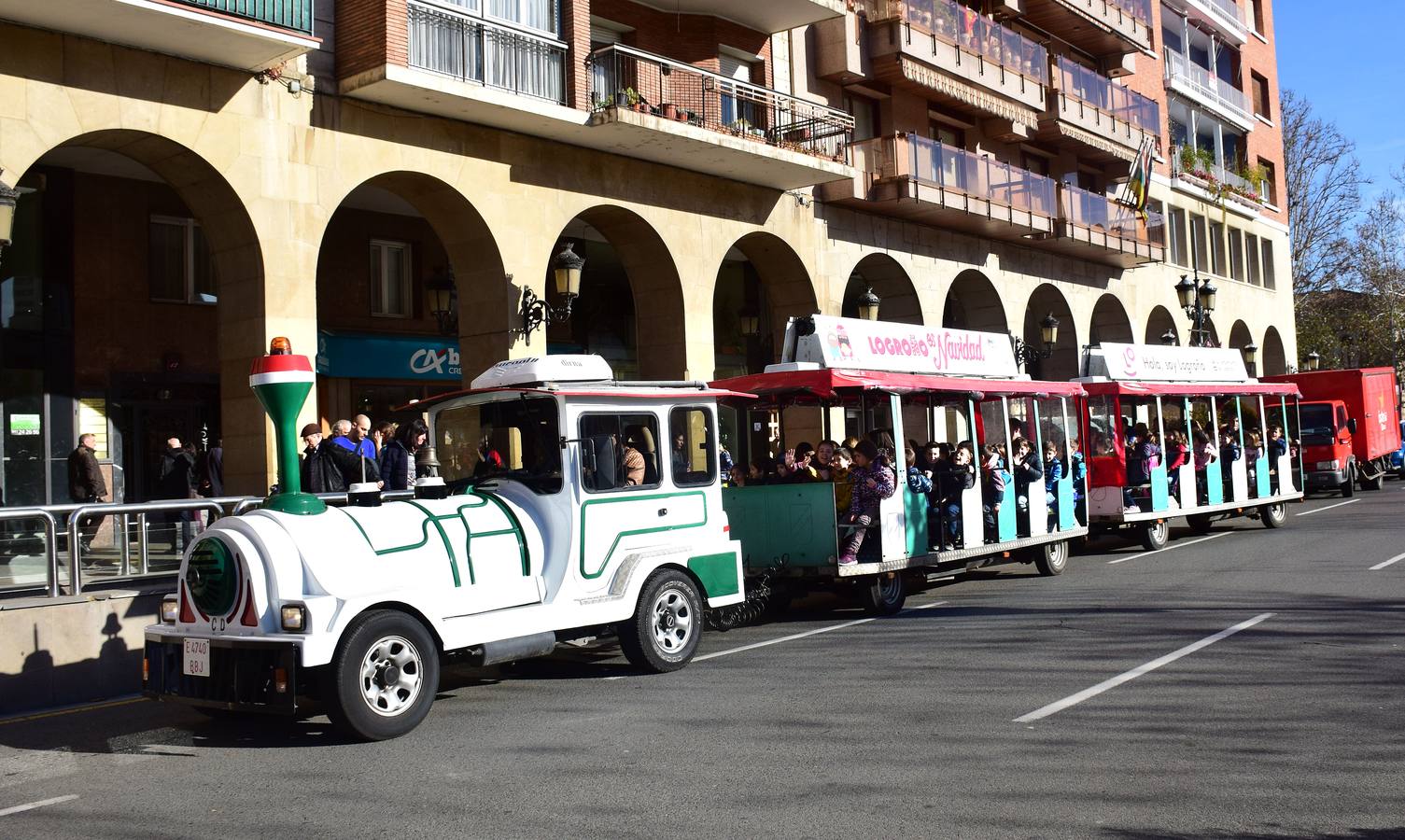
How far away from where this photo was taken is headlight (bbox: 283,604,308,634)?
7.25 m

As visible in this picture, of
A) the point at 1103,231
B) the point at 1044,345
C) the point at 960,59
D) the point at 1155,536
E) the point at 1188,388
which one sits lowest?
the point at 1155,536

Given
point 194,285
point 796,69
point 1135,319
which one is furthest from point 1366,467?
point 194,285

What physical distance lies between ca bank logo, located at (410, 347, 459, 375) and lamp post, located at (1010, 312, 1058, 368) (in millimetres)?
11932

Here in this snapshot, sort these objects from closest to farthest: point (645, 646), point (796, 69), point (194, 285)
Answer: point (645, 646) → point (194, 285) → point (796, 69)

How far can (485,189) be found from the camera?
17.4 metres

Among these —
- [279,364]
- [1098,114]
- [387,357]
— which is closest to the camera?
[279,364]

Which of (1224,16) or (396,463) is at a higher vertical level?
(1224,16)

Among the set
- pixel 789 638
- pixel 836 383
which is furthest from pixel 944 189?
pixel 789 638

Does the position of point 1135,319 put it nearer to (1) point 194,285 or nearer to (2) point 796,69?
(2) point 796,69

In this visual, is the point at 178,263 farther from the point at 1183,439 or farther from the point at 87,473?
the point at 1183,439

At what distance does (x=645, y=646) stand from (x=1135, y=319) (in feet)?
90.1

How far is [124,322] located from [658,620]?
11859mm

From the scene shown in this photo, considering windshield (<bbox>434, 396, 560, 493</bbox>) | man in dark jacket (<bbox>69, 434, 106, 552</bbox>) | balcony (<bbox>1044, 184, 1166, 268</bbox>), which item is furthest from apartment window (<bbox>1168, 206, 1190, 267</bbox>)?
windshield (<bbox>434, 396, 560, 493</bbox>)

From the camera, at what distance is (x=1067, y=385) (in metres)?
16.9
